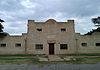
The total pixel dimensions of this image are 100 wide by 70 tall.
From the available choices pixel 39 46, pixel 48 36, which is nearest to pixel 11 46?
pixel 39 46

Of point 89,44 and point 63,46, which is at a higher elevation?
point 89,44

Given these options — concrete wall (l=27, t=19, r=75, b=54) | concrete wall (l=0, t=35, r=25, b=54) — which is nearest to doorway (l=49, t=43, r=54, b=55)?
concrete wall (l=27, t=19, r=75, b=54)

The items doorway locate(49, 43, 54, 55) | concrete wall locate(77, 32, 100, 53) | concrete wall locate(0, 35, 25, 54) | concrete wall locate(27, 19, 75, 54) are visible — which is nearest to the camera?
concrete wall locate(0, 35, 25, 54)

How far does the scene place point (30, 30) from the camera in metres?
43.2

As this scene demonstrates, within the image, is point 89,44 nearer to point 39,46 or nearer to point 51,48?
point 51,48

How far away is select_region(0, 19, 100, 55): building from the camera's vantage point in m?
43.1

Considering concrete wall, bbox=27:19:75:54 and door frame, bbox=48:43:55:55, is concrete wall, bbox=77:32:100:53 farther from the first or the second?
door frame, bbox=48:43:55:55

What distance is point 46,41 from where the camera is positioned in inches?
1704

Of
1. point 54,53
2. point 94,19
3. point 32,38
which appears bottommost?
point 54,53

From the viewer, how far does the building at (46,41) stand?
141ft

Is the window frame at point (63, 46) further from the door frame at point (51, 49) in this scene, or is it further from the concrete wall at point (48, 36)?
the door frame at point (51, 49)

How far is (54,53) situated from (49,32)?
4355 millimetres

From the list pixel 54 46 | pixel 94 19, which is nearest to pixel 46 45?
pixel 54 46

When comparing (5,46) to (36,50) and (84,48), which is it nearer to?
(36,50)
